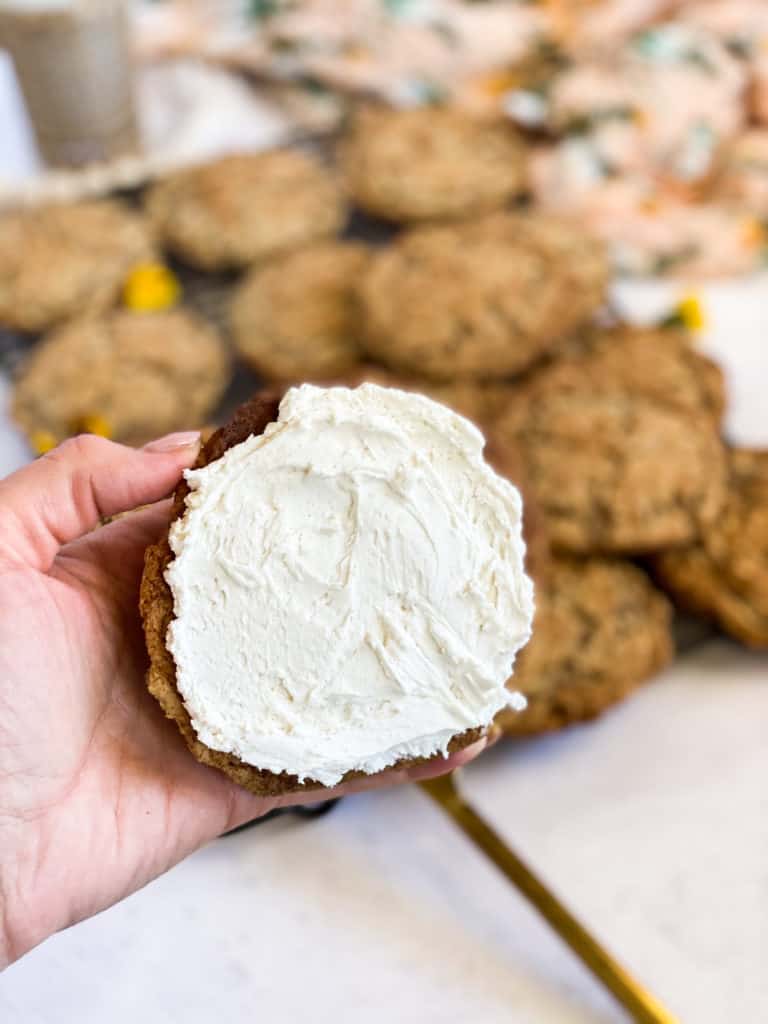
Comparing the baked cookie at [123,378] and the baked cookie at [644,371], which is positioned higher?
the baked cookie at [123,378]

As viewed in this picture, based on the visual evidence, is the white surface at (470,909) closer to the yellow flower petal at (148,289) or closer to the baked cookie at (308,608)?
the baked cookie at (308,608)

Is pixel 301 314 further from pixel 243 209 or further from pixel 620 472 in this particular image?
pixel 620 472

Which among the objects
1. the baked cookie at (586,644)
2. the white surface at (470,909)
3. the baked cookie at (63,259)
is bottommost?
the white surface at (470,909)

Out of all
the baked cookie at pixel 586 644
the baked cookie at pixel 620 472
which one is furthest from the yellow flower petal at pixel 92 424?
the baked cookie at pixel 586 644

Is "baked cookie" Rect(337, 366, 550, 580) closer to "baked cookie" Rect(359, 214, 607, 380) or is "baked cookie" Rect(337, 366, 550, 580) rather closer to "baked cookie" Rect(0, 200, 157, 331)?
"baked cookie" Rect(359, 214, 607, 380)

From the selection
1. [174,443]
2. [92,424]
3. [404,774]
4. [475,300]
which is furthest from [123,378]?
[404,774]

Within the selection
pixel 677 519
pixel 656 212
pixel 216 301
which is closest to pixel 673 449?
pixel 677 519
